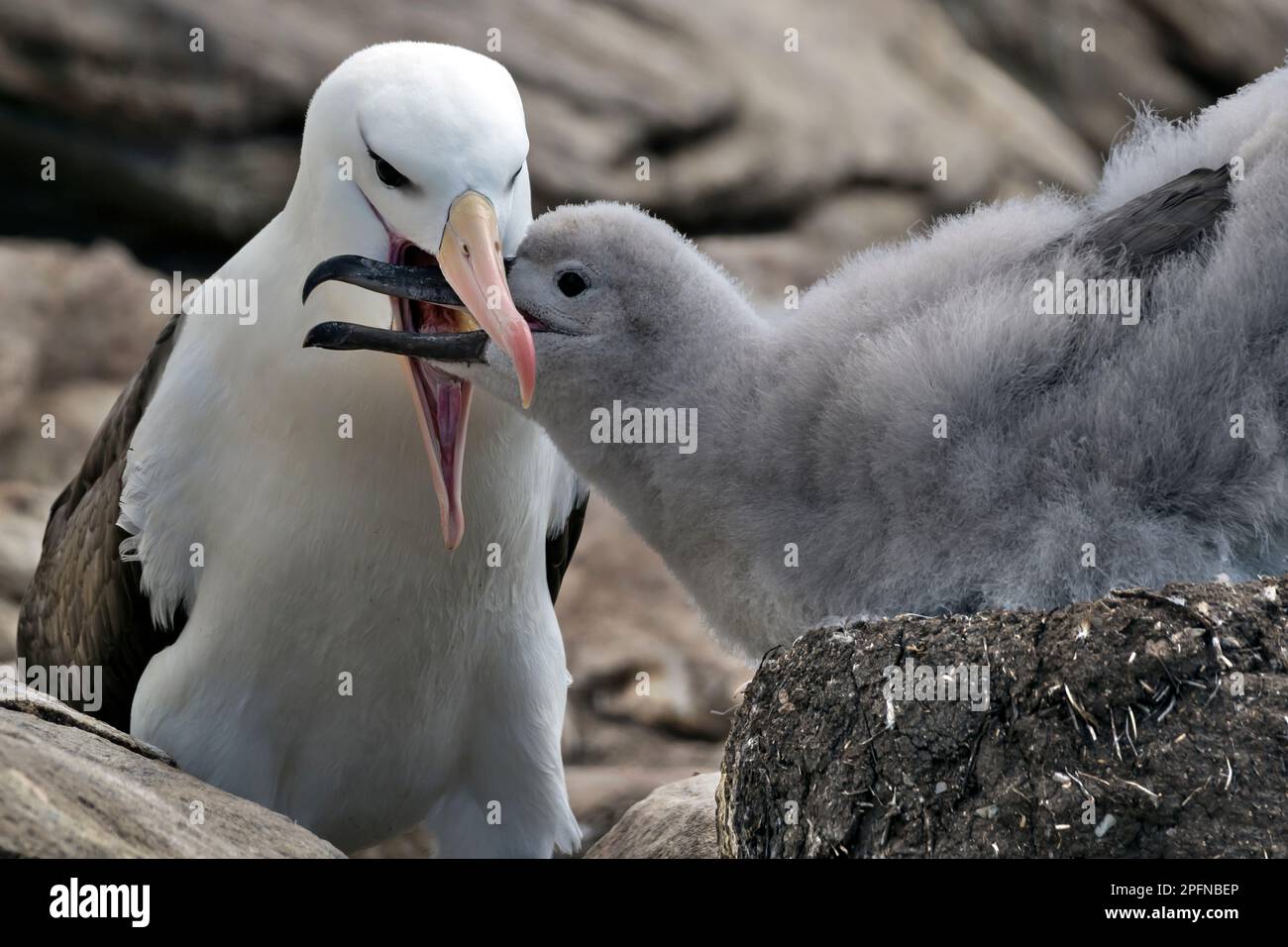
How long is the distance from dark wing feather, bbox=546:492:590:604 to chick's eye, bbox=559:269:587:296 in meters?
1.09

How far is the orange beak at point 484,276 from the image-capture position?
302 cm

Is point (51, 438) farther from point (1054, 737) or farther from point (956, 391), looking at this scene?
point (1054, 737)

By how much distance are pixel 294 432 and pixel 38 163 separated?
18.5 feet

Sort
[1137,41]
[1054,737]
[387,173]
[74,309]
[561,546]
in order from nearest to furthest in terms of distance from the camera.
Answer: [1054,737] < [387,173] < [561,546] < [74,309] < [1137,41]

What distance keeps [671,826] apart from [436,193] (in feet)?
5.95

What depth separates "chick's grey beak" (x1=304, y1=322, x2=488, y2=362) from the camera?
316 centimetres

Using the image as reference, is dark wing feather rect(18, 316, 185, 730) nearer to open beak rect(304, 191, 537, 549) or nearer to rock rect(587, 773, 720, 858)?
open beak rect(304, 191, 537, 549)

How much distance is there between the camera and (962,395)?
9.54ft

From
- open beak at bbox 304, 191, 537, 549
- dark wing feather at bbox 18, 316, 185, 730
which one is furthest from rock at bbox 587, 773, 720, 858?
dark wing feather at bbox 18, 316, 185, 730

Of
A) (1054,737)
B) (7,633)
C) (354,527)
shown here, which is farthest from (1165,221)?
(7,633)

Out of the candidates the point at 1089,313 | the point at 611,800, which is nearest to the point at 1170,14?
the point at 611,800

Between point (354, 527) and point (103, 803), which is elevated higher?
point (354, 527)

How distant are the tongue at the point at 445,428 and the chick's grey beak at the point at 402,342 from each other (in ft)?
0.64

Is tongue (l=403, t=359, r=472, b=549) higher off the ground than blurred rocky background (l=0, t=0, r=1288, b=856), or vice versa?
blurred rocky background (l=0, t=0, r=1288, b=856)
